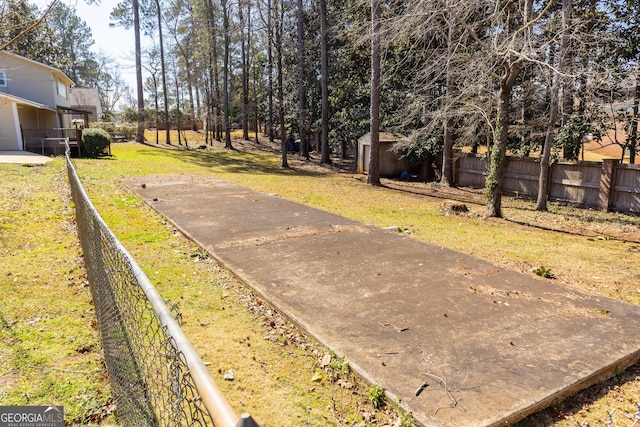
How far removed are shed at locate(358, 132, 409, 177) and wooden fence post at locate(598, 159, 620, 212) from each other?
30.6 feet

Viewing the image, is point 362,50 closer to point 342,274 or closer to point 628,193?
point 628,193

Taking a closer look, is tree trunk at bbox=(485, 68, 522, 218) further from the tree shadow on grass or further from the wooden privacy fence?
the tree shadow on grass

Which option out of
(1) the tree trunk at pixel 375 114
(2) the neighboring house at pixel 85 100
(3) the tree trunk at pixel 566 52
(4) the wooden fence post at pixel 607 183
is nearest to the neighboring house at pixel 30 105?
(2) the neighboring house at pixel 85 100

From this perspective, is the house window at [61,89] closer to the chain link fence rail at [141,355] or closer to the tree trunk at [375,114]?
the tree trunk at [375,114]

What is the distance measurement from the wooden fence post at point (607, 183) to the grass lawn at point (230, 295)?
661mm

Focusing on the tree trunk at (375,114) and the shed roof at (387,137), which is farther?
the shed roof at (387,137)

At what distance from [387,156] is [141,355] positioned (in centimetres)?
1902

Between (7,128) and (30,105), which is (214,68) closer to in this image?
(30,105)

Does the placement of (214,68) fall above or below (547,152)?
above

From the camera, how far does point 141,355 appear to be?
8.97ft

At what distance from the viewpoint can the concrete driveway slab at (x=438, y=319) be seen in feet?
10.1

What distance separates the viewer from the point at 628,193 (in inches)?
490

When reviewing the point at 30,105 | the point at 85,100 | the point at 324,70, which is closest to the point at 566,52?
the point at 324,70

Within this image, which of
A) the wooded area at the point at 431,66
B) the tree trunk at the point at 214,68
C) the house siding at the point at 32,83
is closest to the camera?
the wooded area at the point at 431,66
